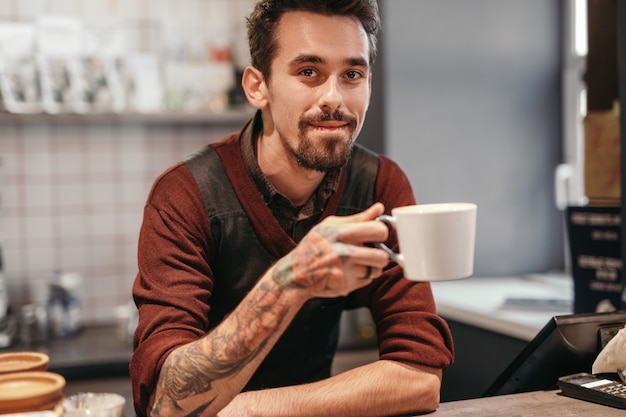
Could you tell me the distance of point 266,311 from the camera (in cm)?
105

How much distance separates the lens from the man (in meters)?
1.05

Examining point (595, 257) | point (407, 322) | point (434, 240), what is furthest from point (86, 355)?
point (434, 240)

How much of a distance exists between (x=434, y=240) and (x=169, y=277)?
1.75 ft

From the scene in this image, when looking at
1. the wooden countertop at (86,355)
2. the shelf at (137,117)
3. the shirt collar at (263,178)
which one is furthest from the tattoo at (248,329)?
the shelf at (137,117)

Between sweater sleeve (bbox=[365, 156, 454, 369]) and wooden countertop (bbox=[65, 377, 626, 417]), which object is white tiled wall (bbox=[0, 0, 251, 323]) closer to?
sweater sleeve (bbox=[365, 156, 454, 369])

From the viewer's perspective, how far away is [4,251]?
3.01 metres

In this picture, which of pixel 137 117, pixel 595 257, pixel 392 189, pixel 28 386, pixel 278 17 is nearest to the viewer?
pixel 28 386

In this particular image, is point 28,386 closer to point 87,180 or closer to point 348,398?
point 348,398

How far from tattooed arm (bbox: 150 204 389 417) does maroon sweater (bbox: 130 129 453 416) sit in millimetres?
68

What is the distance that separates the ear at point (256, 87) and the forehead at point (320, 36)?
104 millimetres

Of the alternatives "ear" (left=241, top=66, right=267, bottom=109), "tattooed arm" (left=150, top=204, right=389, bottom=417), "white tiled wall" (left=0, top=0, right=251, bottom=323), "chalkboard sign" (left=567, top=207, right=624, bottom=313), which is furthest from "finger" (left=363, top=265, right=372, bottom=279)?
"white tiled wall" (left=0, top=0, right=251, bottom=323)

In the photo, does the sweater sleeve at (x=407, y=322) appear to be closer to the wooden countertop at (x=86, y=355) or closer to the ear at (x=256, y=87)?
the ear at (x=256, y=87)

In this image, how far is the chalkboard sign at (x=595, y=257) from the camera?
2152 millimetres

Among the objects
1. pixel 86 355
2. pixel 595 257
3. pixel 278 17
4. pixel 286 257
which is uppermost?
pixel 278 17
